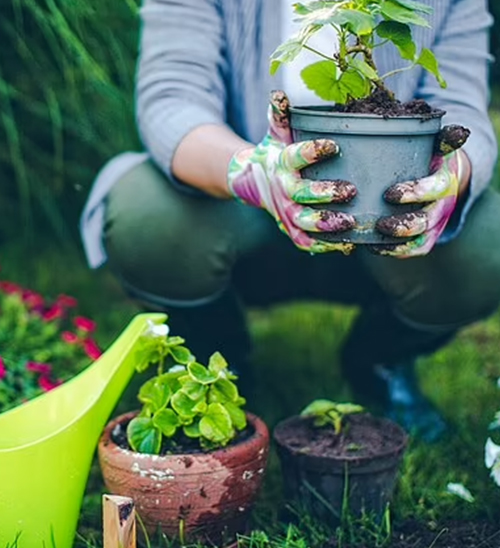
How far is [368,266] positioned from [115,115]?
836 mm

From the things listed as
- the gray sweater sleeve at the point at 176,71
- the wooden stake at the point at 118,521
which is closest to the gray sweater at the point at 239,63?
the gray sweater sleeve at the point at 176,71

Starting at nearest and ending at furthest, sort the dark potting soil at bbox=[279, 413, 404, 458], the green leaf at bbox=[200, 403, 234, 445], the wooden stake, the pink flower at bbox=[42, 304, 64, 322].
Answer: the wooden stake < the green leaf at bbox=[200, 403, 234, 445] < the dark potting soil at bbox=[279, 413, 404, 458] < the pink flower at bbox=[42, 304, 64, 322]

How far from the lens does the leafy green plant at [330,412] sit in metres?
1.55

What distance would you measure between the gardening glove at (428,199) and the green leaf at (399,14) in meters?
0.15

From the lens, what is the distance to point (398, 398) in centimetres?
192

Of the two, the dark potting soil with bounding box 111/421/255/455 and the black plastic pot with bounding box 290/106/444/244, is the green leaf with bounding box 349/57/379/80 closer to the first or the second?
the black plastic pot with bounding box 290/106/444/244

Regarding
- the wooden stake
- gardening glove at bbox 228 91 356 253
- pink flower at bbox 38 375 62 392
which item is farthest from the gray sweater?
the wooden stake

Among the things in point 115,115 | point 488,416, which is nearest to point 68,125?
point 115,115

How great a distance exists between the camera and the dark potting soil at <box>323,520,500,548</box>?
143cm

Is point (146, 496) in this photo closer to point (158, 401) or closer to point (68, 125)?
point (158, 401)

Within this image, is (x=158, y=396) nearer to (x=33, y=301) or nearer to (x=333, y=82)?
(x=333, y=82)

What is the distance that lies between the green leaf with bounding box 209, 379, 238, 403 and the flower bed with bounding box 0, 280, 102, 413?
0.46 metres

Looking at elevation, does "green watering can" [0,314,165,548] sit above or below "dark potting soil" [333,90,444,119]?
below

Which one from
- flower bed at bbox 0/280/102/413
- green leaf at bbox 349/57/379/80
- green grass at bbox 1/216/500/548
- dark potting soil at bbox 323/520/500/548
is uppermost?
green leaf at bbox 349/57/379/80
